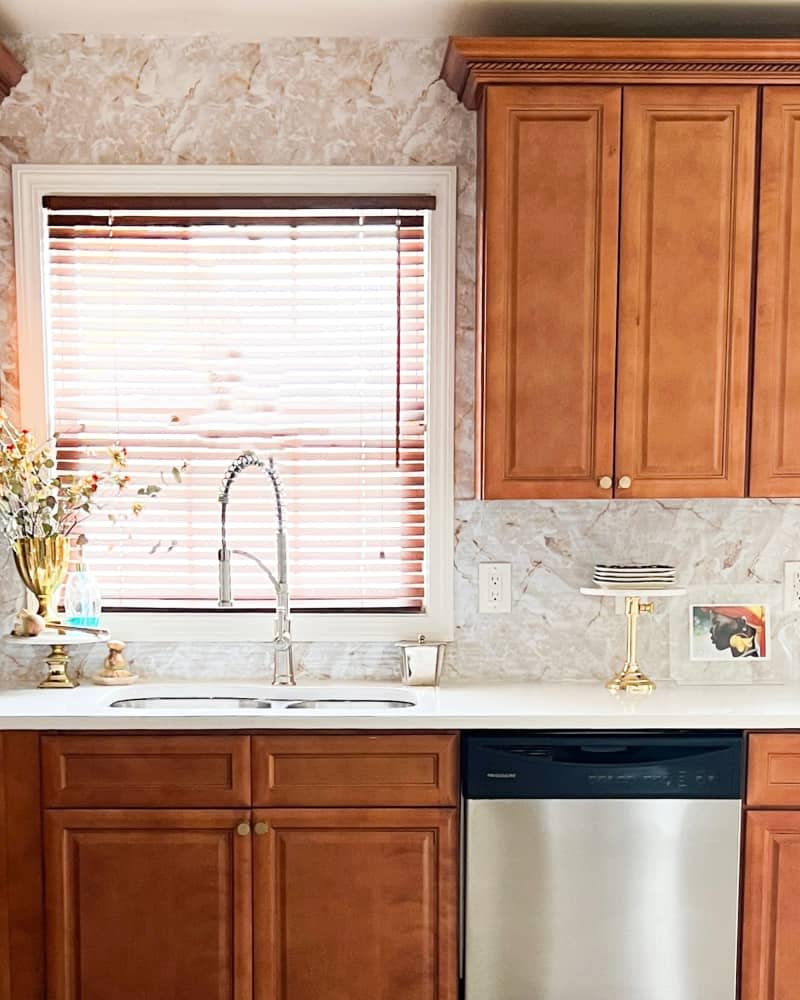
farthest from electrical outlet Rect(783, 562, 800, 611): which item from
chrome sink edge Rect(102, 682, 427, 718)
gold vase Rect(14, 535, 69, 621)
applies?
gold vase Rect(14, 535, 69, 621)

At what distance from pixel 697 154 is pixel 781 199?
24 cm

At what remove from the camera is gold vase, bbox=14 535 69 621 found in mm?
2566

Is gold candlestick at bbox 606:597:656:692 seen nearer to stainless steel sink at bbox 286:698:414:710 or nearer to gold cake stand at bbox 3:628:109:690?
stainless steel sink at bbox 286:698:414:710

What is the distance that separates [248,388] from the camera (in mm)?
2701

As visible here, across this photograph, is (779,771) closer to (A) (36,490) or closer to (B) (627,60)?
(B) (627,60)

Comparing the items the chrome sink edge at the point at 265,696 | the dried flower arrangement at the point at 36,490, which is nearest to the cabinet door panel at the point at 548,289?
the chrome sink edge at the point at 265,696

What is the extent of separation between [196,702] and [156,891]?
52 centimetres

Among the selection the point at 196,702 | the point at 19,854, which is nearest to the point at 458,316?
the point at 196,702

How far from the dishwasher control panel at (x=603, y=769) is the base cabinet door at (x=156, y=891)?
1.98 feet

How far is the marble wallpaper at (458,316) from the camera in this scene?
2613mm

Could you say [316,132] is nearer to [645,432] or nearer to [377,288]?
[377,288]

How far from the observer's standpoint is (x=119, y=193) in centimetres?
263

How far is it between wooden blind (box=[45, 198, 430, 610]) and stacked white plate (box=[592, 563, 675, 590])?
0.55 m

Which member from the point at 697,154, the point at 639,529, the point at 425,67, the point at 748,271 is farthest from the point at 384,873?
the point at 425,67
